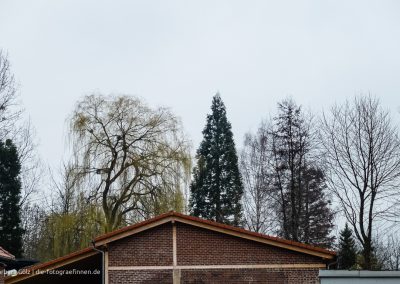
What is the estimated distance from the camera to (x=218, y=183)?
42.3 m

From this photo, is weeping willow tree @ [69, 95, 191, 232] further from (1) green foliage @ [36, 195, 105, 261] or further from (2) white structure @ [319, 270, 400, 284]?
(2) white structure @ [319, 270, 400, 284]

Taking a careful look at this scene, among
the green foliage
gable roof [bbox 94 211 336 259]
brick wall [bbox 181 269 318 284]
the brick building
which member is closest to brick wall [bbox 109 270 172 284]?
the brick building

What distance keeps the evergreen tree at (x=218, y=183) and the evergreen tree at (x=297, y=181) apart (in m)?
4.87

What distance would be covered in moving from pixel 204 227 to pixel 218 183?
23874 mm

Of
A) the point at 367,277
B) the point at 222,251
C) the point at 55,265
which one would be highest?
the point at 222,251

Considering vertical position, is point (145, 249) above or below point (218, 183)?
below

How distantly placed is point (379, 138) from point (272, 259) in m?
13.2

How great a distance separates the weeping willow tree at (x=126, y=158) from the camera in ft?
96.2

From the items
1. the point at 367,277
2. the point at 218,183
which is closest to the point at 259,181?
the point at 218,183

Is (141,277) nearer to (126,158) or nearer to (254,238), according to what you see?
(254,238)

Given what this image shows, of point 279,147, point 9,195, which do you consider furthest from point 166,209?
point 9,195

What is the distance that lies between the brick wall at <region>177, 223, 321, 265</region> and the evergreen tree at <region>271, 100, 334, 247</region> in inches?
618

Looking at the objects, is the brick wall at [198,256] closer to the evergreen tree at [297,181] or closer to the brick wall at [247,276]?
the brick wall at [247,276]

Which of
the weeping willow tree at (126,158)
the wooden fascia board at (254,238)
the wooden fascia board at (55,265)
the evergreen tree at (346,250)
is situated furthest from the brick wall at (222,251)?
the evergreen tree at (346,250)
